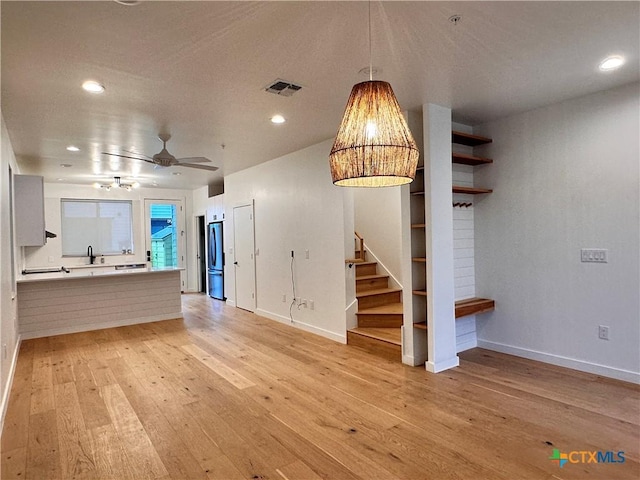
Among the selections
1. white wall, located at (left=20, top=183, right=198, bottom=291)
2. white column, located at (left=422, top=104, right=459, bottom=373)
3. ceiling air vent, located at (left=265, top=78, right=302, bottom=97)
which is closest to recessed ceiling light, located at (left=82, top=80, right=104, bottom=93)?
ceiling air vent, located at (left=265, top=78, right=302, bottom=97)

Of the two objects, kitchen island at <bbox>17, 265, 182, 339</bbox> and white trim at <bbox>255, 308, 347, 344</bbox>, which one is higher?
kitchen island at <bbox>17, 265, 182, 339</bbox>

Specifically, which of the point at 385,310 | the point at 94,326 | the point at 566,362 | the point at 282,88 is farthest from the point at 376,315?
the point at 94,326

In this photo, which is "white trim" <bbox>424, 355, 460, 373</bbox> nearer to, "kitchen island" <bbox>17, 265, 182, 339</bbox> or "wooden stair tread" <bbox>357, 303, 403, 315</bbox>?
"wooden stair tread" <bbox>357, 303, 403, 315</bbox>

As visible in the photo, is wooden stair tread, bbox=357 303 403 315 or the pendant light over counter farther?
wooden stair tread, bbox=357 303 403 315

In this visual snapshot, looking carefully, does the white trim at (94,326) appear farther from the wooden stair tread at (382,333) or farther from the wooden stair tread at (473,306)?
the wooden stair tread at (473,306)

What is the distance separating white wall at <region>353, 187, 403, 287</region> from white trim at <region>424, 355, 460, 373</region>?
5.97ft

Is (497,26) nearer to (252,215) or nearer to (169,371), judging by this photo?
(169,371)

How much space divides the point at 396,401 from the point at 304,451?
978 millimetres

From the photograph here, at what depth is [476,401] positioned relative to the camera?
2998 millimetres

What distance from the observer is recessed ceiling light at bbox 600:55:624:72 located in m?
2.72

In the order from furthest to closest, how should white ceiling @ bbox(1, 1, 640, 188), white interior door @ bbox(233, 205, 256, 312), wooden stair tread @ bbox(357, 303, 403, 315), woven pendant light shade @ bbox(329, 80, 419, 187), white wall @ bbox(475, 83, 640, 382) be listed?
white interior door @ bbox(233, 205, 256, 312) < wooden stair tread @ bbox(357, 303, 403, 315) < white wall @ bbox(475, 83, 640, 382) < white ceiling @ bbox(1, 1, 640, 188) < woven pendant light shade @ bbox(329, 80, 419, 187)

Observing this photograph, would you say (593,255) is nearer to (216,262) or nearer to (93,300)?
(93,300)

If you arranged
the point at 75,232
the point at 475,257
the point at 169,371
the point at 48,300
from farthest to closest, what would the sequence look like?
the point at 75,232 → the point at 48,300 → the point at 475,257 → the point at 169,371

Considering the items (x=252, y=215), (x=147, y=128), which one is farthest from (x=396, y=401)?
(x=252, y=215)
